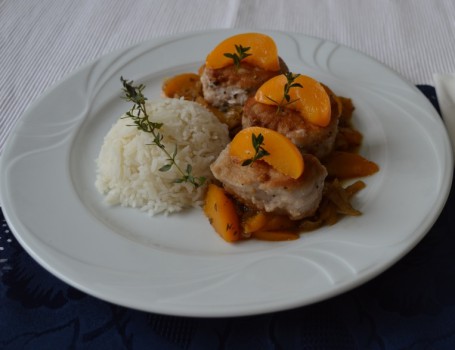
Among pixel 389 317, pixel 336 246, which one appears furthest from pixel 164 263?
pixel 389 317

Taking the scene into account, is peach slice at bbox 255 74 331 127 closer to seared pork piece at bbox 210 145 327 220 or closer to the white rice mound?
seared pork piece at bbox 210 145 327 220

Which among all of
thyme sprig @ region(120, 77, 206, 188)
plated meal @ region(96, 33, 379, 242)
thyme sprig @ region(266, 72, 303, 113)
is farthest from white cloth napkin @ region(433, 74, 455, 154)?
thyme sprig @ region(120, 77, 206, 188)

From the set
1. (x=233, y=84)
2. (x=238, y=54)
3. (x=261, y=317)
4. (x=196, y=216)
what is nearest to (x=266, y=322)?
(x=261, y=317)

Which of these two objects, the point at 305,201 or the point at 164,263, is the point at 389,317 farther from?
the point at 164,263

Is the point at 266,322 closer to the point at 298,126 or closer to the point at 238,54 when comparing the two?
the point at 298,126

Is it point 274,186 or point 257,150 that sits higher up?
point 257,150

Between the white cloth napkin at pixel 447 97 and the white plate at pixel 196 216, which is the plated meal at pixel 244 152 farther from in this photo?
the white cloth napkin at pixel 447 97

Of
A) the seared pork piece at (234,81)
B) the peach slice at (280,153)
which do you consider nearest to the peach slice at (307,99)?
the seared pork piece at (234,81)
